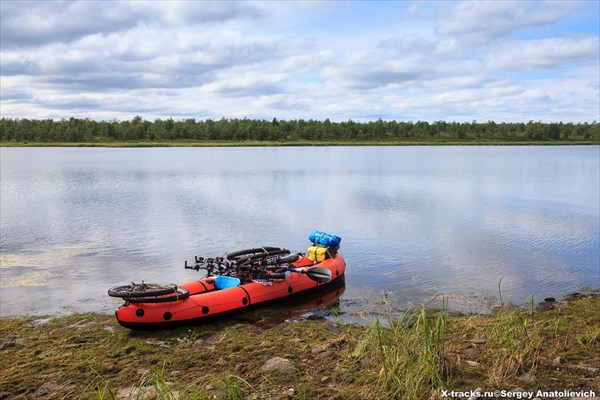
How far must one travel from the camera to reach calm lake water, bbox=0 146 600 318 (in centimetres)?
1456

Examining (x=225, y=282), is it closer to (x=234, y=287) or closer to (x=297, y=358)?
(x=234, y=287)

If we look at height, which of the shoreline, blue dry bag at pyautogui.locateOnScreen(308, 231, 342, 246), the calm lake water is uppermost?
the shoreline

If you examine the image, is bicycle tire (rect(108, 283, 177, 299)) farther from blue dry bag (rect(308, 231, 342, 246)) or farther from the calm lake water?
blue dry bag (rect(308, 231, 342, 246))

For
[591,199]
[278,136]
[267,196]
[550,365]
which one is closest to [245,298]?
[550,365]

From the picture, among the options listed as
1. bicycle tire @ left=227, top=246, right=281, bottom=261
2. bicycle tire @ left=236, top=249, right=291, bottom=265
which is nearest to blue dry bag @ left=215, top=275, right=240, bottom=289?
bicycle tire @ left=236, top=249, right=291, bottom=265

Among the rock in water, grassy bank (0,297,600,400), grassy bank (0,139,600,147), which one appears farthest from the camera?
grassy bank (0,139,600,147)

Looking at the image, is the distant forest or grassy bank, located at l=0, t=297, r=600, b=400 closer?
grassy bank, located at l=0, t=297, r=600, b=400

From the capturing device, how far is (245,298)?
40.0 feet

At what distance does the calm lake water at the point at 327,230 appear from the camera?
1456 cm

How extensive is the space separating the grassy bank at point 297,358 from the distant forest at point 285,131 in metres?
134

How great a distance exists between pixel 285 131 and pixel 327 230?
127649 mm

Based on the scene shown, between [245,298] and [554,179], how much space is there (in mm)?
40324

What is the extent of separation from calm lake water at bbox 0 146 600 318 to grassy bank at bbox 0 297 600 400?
263 centimetres

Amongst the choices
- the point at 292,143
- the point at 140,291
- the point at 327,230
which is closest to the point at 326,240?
the point at 140,291
